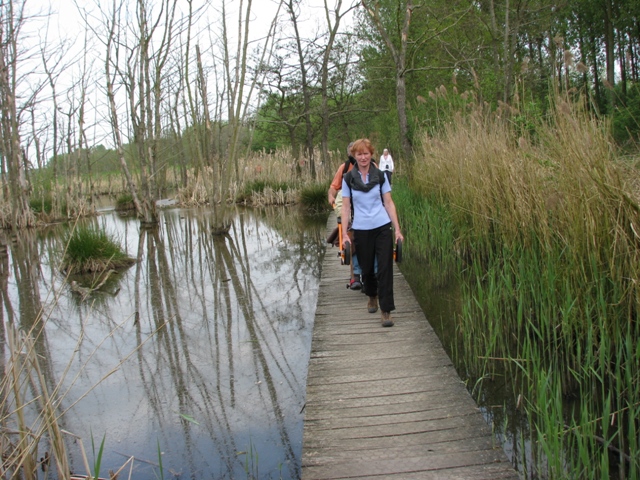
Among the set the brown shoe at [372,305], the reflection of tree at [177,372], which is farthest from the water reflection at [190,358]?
the brown shoe at [372,305]

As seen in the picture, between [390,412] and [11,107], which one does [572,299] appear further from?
[11,107]

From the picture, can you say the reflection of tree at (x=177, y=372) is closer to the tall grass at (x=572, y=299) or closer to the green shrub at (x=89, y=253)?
the green shrub at (x=89, y=253)

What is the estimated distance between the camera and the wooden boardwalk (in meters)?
2.47

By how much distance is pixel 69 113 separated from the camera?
19.1 meters

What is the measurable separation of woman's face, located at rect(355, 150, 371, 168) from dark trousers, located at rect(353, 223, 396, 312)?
51cm

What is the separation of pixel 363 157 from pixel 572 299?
1768 millimetres

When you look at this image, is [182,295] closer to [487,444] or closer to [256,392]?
[256,392]

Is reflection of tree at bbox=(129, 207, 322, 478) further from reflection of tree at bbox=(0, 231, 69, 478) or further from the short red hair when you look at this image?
the short red hair

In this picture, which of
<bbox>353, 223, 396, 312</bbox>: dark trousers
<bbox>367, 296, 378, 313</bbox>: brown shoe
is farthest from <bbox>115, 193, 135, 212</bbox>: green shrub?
<bbox>353, 223, 396, 312</bbox>: dark trousers

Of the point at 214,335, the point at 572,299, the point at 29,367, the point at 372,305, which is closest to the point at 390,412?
the point at 572,299

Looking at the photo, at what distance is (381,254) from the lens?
4316mm

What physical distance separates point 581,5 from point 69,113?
2290 centimetres

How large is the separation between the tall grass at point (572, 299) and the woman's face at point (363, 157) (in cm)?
123

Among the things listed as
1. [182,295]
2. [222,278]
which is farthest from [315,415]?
[222,278]
